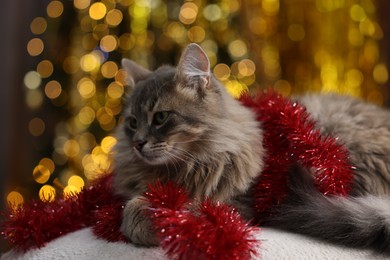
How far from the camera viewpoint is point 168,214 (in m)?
0.94

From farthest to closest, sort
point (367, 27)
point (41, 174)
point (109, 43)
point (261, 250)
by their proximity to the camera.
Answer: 1. point (41, 174)
2. point (367, 27)
3. point (109, 43)
4. point (261, 250)

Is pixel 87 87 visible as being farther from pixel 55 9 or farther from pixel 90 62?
pixel 55 9

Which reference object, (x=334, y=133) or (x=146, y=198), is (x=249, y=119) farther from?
(x=146, y=198)

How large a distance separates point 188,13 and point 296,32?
0.70m

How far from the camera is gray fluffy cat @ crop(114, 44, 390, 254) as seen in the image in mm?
1045

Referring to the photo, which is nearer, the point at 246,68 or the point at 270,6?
the point at 246,68

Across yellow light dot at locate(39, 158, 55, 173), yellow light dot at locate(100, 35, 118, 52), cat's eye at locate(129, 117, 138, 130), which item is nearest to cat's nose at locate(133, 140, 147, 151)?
Answer: cat's eye at locate(129, 117, 138, 130)

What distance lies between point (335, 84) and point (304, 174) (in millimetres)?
1411

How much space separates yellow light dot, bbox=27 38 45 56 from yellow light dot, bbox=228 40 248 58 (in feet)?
3.61

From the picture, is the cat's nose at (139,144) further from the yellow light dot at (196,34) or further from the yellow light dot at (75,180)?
the yellow light dot at (75,180)

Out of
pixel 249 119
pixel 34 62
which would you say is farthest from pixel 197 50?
pixel 34 62

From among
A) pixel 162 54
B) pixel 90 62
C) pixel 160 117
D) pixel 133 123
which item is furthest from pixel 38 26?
pixel 160 117

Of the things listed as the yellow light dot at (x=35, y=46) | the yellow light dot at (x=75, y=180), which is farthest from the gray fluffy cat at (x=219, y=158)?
the yellow light dot at (x=35, y=46)

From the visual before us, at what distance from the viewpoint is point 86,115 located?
236 centimetres
